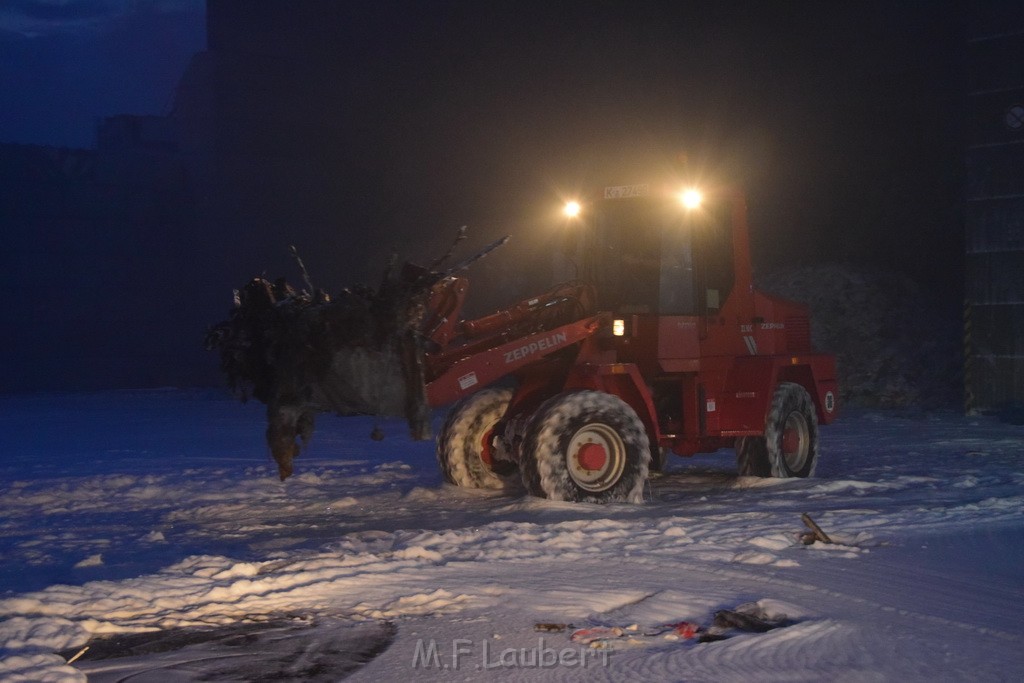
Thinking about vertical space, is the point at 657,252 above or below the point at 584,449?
above

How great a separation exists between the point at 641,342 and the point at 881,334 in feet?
52.6

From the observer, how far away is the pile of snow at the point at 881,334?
79.2 ft

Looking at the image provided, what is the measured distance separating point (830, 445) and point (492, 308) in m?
17.3

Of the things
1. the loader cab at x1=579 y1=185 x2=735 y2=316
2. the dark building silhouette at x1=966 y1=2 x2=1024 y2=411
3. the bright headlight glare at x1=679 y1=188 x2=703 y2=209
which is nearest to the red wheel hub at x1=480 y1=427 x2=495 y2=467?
the loader cab at x1=579 y1=185 x2=735 y2=316

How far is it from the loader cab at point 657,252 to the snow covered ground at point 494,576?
6.49ft

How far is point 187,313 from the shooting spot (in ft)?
116

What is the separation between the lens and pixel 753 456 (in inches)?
471

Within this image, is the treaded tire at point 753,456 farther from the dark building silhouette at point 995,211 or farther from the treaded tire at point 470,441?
the dark building silhouette at point 995,211

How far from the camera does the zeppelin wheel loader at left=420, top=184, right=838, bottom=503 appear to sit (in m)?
10.6

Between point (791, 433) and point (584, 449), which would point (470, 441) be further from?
point (791, 433)

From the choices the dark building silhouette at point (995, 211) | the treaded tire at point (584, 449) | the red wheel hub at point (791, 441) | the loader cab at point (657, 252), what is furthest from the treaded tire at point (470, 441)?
the dark building silhouette at point (995, 211)

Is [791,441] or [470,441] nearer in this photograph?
[470,441]

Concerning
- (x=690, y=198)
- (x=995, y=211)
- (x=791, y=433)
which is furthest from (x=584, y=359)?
(x=995, y=211)

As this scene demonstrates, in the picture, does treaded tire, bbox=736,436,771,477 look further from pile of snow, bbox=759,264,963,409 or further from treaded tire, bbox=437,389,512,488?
pile of snow, bbox=759,264,963,409
